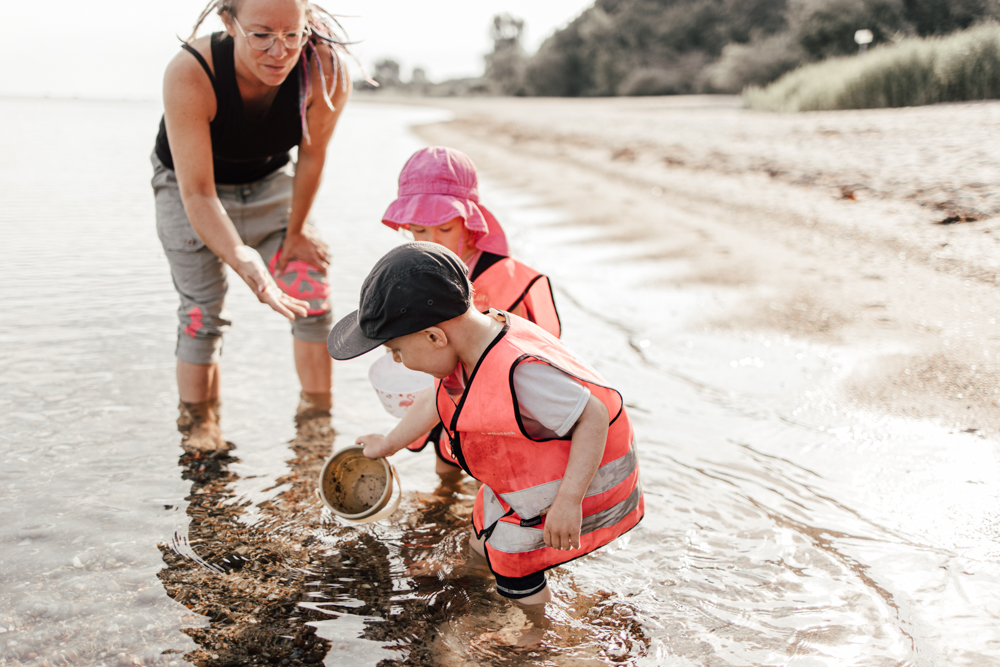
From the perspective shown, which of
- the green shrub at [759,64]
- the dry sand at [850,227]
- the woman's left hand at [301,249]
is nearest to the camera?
the woman's left hand at [301,249]

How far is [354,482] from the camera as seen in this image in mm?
2469

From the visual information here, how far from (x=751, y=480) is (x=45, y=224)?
7279mm

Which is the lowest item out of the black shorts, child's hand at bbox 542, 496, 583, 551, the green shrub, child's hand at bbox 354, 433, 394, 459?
the black shorts

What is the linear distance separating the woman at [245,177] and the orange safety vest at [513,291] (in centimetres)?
59

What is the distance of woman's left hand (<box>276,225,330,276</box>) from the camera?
3.04m

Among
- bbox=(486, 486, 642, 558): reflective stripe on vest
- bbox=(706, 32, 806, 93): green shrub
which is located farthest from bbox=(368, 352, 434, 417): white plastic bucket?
bbox=(706, 32, 806, 93): green shrub

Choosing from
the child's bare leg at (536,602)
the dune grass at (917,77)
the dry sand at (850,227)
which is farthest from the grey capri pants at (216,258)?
the dune grass at (917,77)

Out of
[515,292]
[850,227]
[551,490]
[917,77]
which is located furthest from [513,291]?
[917,77]

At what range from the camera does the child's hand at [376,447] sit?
2.09 m

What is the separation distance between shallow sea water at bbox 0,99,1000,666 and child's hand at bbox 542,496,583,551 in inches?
16.4

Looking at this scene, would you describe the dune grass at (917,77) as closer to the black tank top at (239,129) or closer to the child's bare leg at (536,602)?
the black tank top at (239,129)

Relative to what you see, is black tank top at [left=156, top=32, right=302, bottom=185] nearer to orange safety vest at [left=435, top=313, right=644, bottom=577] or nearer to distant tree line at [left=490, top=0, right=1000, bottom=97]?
orange safety vest at [left=435, top=313, right=644, bottom=577]

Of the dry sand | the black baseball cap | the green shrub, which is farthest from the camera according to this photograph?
the green shrub

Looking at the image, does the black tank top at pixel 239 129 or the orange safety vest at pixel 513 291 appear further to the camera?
the black tank top at pixel 239 129
